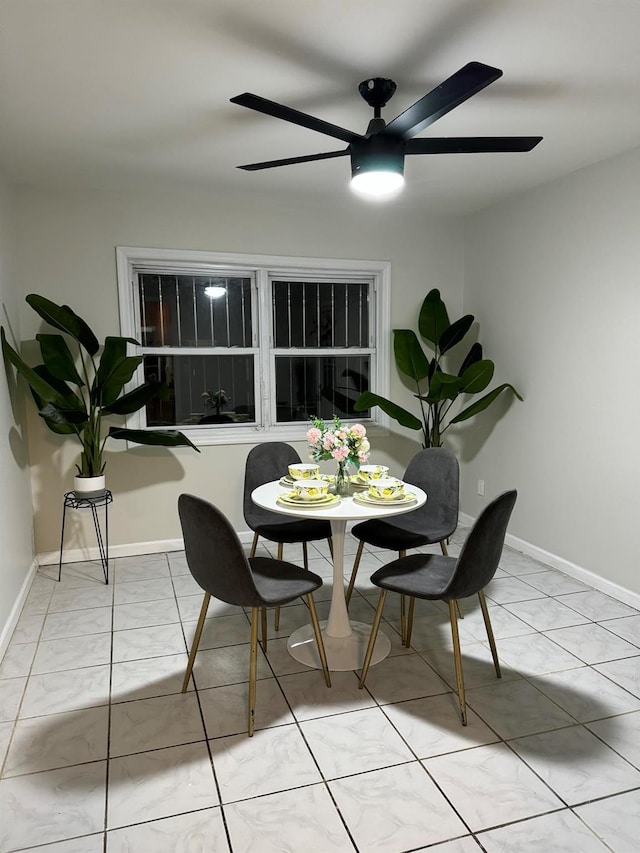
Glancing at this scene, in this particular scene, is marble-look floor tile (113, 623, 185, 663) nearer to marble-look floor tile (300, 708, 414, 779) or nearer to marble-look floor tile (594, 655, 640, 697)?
marble-look floor tile (300, 708, 414, 779)

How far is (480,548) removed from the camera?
211 cm

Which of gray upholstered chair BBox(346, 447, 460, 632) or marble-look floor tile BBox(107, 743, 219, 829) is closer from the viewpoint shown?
marble-look floor tile BBox(107, 743, 219, 829)

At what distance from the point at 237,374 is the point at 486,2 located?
2893 mm

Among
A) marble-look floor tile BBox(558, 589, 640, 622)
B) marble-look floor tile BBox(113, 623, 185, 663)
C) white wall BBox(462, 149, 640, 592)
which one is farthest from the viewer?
white wall BBox(462, 149, 640, 592)

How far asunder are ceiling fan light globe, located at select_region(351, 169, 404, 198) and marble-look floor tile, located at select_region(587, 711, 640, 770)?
2.20 m

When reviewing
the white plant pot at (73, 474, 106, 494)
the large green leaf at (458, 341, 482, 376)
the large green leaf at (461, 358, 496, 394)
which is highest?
the large green leaf at (458, 341, 482, 376)

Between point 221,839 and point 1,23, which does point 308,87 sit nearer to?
point 1,23

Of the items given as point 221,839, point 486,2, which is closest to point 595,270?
point 486,2

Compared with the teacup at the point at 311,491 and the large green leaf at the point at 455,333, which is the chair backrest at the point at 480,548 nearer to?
the teacup at the point at 311,491

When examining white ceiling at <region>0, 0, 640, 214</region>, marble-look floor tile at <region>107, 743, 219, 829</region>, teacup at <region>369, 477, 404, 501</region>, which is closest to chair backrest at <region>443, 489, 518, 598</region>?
teacup at <region>369, 477, 404, 501</region>

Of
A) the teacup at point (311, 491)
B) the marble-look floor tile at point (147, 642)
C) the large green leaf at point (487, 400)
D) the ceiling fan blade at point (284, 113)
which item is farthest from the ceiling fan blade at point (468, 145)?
the marble-look floor tile at point (147, 642)

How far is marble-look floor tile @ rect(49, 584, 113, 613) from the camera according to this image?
10.6ft

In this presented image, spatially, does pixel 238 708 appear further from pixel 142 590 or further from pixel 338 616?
pixel 142 590

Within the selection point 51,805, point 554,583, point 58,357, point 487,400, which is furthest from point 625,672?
point 58,357
